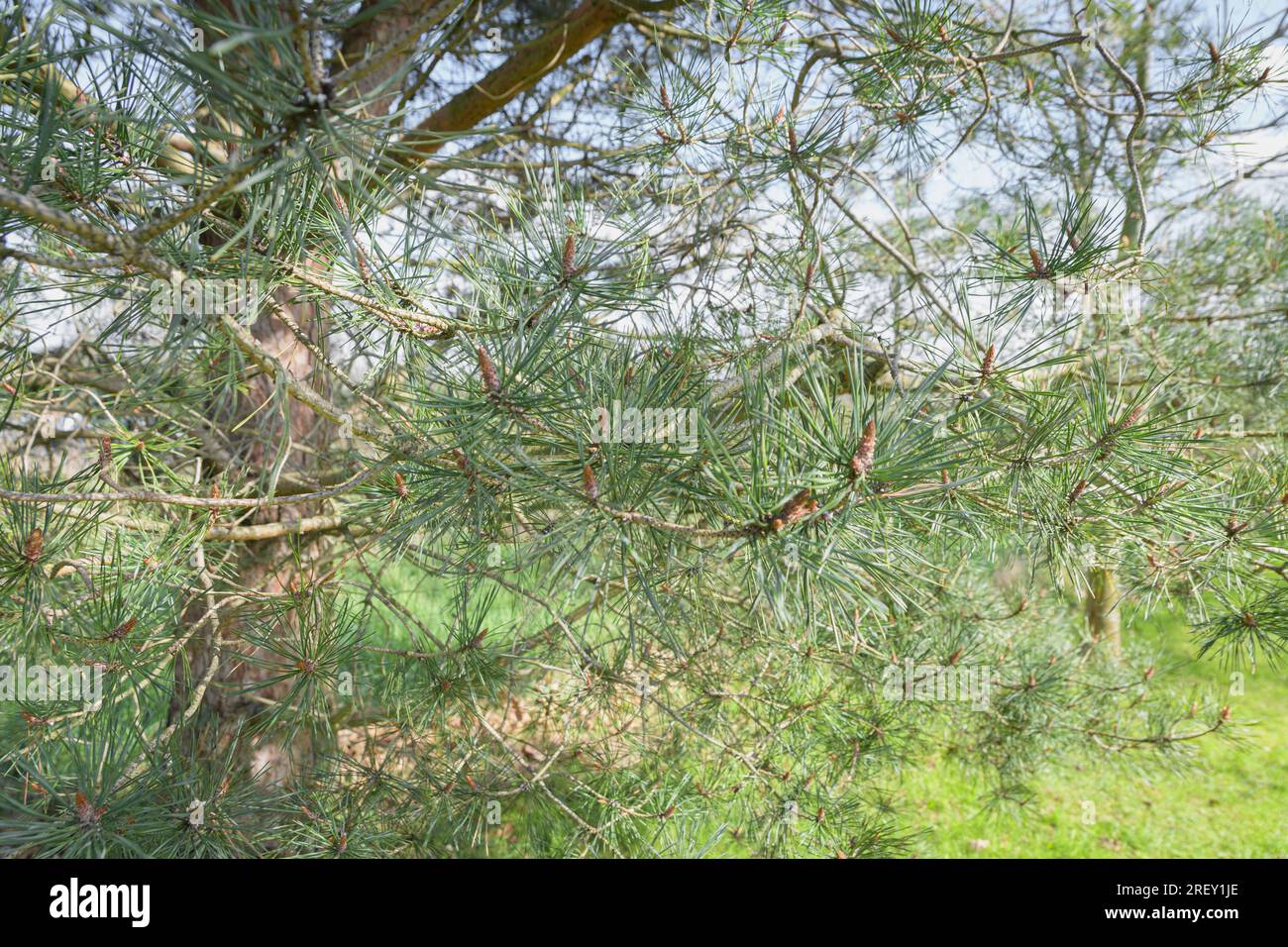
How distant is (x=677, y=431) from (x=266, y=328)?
106cm

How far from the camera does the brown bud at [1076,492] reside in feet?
1.93

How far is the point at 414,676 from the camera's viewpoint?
1.00 metres

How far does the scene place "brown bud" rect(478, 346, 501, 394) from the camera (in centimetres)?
44

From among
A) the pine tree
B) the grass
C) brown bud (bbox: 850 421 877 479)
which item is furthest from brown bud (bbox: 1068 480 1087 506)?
the grass

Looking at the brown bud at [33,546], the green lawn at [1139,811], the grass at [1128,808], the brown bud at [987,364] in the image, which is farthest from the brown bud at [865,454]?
the green lawn at [1139,811]

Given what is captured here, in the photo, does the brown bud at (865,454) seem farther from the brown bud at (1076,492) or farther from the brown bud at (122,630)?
the brown bud at (122,630)

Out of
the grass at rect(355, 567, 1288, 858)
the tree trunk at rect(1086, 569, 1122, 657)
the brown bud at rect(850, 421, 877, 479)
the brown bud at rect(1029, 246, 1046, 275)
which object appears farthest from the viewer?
the grass at rect(355, 567, 1288, 858)

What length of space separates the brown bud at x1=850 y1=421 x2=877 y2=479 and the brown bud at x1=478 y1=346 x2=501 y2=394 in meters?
0.22

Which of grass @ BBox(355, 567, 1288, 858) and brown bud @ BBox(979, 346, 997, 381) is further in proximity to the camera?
grass @ BBox(355, 567, 1288, 858)

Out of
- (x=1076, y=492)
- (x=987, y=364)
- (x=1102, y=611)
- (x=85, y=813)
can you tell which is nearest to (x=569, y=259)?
(x=987, y=364)

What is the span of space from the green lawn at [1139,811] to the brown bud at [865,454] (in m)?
1.59

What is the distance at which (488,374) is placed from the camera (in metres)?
0.44

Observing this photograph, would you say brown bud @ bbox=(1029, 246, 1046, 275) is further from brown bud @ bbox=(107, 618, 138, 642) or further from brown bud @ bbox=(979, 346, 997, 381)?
brown bud @ bbox=(107, 618, 138, 642)

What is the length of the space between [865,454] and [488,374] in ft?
0.76
